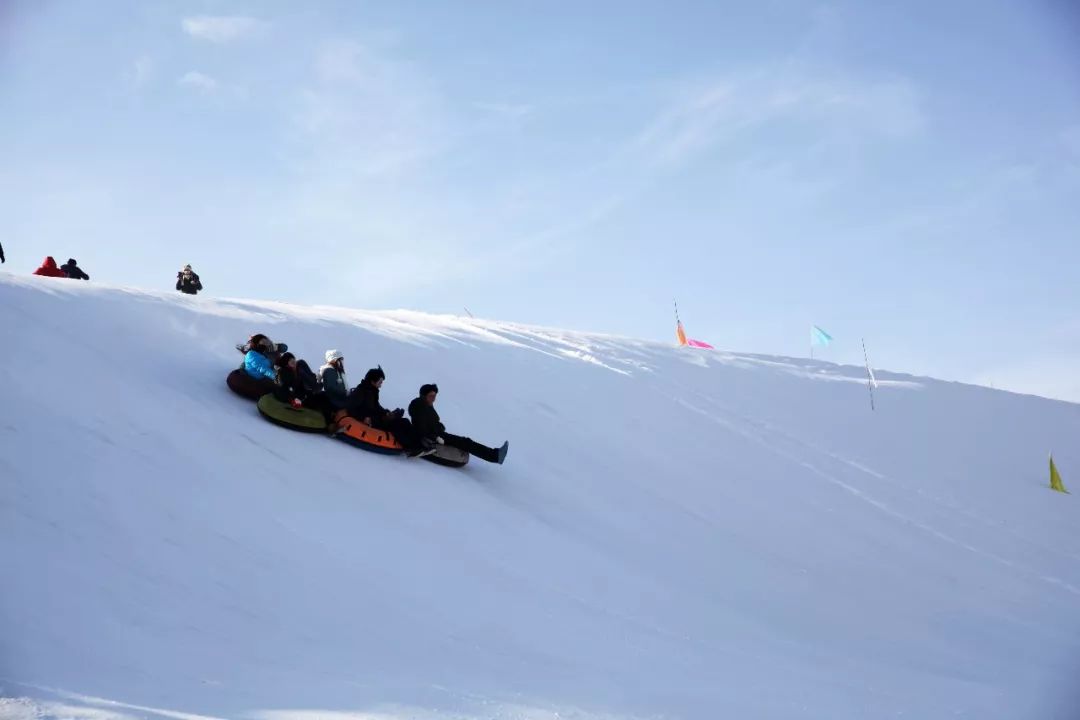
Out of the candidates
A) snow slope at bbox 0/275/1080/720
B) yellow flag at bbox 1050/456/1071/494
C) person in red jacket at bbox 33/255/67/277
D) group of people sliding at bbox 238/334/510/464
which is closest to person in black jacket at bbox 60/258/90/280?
person in red jacket at bbox 33/255/67/277

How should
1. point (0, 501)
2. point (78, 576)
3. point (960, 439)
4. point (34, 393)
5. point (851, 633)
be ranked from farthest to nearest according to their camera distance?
point (960, 439) → point (851, 633) → point (34, 393) → point (0, 501) → point (78, 576)

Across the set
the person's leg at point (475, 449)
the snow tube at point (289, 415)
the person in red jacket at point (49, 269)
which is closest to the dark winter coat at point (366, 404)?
the snow tube at point (289, 415)

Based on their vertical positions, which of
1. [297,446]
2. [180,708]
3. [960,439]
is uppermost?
[960,439]

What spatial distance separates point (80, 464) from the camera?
700cm

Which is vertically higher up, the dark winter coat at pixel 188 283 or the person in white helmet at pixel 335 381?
the dark winter coat at pixel 188 283

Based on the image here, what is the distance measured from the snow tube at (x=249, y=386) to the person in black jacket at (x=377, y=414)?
2.74 feet

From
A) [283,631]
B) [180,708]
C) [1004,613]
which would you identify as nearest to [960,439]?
[1004,613]

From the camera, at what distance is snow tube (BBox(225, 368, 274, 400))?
9.88 metres

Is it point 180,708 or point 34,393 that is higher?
point 34,393

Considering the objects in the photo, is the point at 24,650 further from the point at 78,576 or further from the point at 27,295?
the point at 27,295

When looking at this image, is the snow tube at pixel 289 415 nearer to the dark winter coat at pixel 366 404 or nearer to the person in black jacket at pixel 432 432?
the dark winter coat at pixel 366 404

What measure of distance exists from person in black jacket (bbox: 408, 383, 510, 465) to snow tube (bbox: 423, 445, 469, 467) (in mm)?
47

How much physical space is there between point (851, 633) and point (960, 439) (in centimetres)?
885

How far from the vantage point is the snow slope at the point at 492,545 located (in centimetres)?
530
